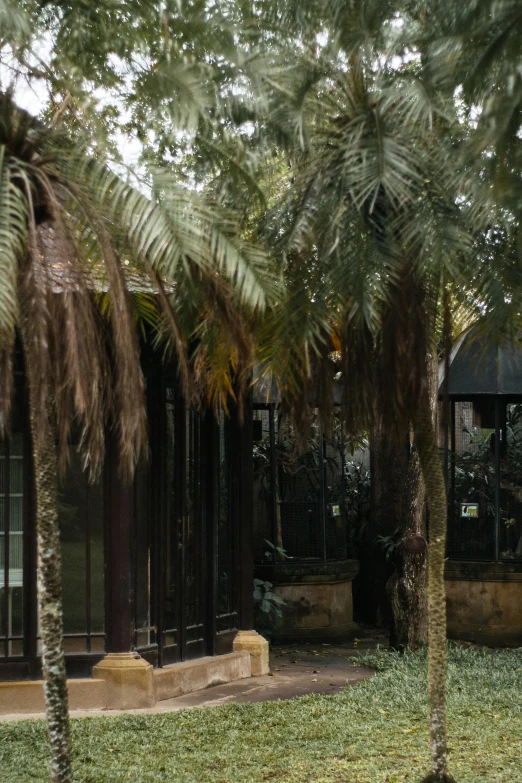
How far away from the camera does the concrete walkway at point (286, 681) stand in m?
9.44

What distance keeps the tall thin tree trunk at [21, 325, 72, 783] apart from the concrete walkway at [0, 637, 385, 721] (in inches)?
138

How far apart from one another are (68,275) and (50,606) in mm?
1779

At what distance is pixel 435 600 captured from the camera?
21.1ft

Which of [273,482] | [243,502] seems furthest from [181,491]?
[273,482]

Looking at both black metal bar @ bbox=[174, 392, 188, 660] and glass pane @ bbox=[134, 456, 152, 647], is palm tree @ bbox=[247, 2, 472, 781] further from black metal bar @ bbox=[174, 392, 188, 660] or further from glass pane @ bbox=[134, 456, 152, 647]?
black metal bar @ bbox=[174, 392, 188, 660]

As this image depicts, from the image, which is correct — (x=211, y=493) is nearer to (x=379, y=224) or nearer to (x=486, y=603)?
(x=486, y=603)

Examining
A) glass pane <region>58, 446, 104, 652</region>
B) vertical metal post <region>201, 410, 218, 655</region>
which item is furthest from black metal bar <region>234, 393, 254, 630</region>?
glass pane <region>58, 446, 104, 652</region>

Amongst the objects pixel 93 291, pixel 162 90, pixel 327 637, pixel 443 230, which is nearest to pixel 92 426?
pixel 93 291

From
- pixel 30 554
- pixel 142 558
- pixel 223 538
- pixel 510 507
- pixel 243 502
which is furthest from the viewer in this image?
pixel 510 507

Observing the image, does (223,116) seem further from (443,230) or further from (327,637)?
(327,637)

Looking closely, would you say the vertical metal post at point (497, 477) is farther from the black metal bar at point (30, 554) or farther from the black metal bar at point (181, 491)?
the black metal bar at point (30, 554)

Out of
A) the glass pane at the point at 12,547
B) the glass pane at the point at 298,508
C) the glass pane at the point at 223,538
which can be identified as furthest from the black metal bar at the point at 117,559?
the glass pane at the point at 298,508

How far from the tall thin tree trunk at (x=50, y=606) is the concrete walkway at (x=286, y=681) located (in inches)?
138

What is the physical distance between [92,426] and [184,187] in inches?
56.3
